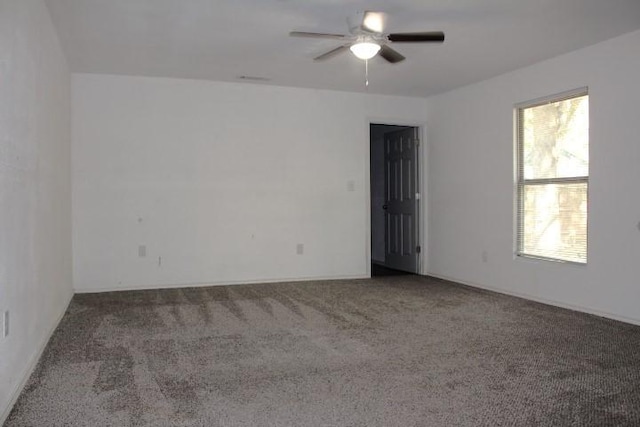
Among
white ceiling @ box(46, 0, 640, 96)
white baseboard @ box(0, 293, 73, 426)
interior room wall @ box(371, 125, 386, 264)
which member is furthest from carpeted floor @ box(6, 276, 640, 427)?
interior room wall @ box(371, 125, 386, 264)

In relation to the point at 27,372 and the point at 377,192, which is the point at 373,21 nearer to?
the point at 27,372

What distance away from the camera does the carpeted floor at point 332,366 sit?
2426 mm

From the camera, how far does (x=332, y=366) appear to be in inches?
122

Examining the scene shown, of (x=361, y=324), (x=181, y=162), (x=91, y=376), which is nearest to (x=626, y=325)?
(x=361, y=324)

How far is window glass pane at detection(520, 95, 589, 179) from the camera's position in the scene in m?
4.68

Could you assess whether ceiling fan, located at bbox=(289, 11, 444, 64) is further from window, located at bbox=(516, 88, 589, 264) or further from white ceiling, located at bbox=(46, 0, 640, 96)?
window, located at bbox=(516, 88, 589, 264)

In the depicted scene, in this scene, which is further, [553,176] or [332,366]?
[553,176]

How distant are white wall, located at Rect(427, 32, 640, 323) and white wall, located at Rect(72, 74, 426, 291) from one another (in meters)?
0.93

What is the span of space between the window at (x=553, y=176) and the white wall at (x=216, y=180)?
1.95 metres

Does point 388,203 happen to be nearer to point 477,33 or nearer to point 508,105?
point 508,105

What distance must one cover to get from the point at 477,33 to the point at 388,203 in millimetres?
3814

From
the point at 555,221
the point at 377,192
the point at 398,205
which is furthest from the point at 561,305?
the point at 377,192

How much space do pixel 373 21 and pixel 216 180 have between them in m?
3.17

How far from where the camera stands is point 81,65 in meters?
5.18
